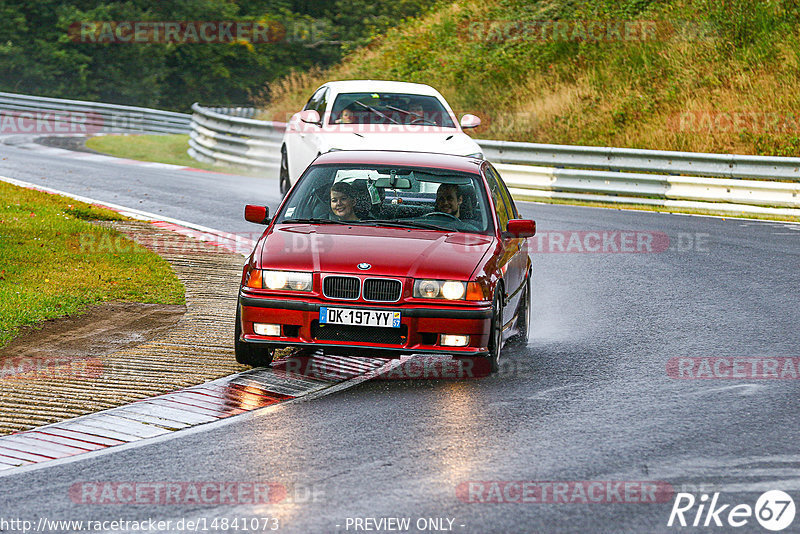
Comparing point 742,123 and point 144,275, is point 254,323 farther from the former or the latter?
point 742,123

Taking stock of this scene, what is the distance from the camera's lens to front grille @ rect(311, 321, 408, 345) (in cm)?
820

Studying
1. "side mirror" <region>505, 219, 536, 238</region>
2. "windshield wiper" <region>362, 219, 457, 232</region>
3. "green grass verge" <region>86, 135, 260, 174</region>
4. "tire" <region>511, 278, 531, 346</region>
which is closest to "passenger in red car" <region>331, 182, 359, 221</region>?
"windshield wiper" <region>362, 219, 457, 232</region>

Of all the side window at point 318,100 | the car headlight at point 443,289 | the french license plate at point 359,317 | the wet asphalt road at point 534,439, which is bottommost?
the wet asphalt road at point 534,439

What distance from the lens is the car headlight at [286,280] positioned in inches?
328

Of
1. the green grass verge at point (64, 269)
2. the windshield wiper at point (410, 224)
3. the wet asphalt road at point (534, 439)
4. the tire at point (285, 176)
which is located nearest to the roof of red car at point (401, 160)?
the windshield wiper at point (410, 224)

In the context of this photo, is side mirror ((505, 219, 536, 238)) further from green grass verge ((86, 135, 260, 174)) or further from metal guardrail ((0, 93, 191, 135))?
metal guardrail ((0, 93, 191, 135))

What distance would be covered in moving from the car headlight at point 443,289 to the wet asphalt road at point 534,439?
0.65 m

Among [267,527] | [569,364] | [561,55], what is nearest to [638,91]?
[561,55]

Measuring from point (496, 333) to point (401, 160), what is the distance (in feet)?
6.44

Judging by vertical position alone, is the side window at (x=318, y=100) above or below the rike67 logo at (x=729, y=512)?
above

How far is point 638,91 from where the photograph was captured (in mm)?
29094

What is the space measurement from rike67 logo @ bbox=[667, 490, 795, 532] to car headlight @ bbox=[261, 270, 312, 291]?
10.9ft

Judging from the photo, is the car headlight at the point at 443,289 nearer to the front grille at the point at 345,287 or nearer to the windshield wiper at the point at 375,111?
the front grille at the point at 345,287

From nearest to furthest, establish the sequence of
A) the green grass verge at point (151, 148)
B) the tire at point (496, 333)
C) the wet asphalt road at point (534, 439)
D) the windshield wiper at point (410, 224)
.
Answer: the wet asphalt road at point (534, 439) → the tire at point (496, 333) → the windshield wiper at point (410, 224) → the green grass verge at point (151, 148)
